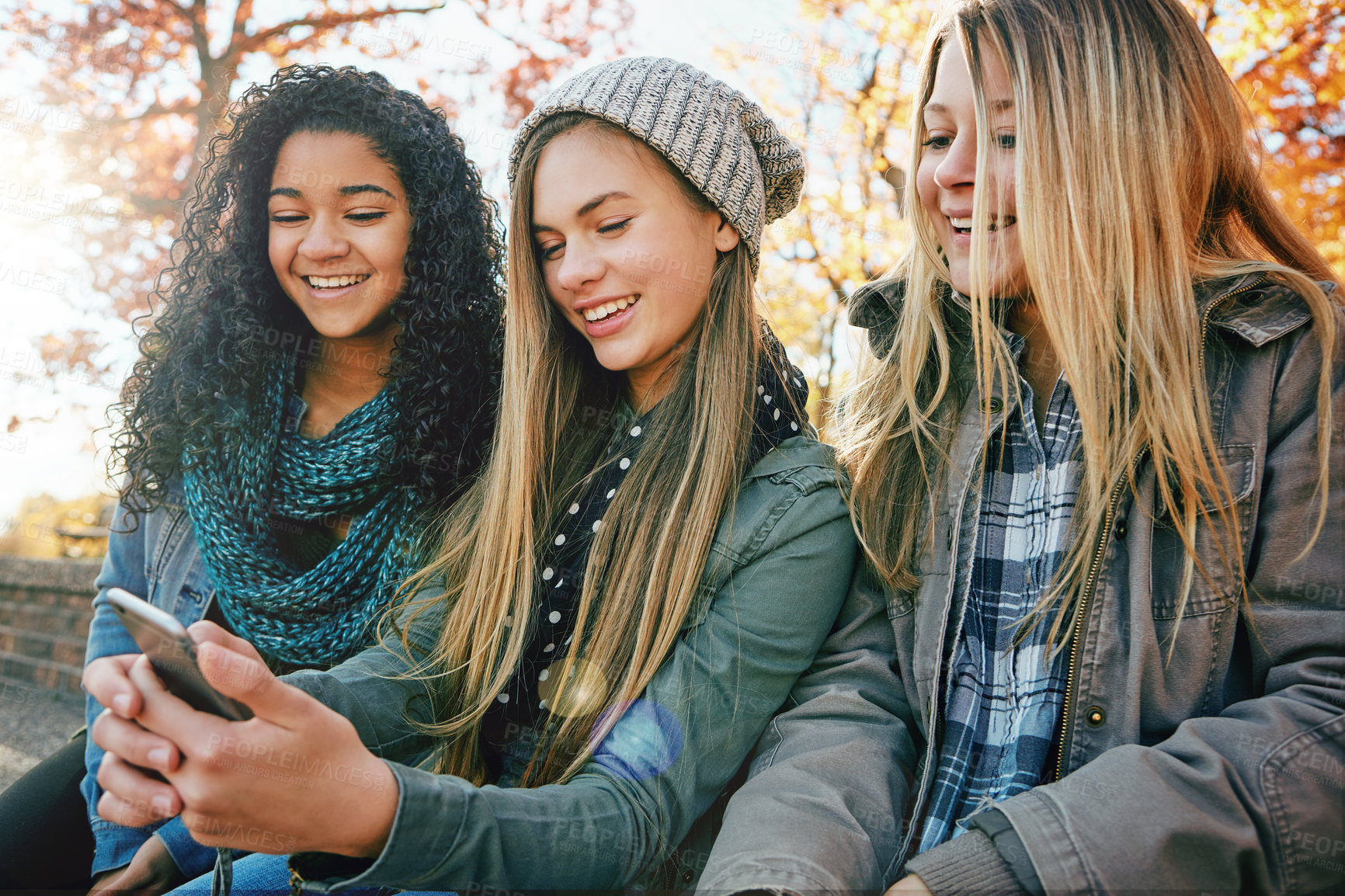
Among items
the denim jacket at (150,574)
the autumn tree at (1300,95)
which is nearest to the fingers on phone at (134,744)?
the denim jacket at (150,574)

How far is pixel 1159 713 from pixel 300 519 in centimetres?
218

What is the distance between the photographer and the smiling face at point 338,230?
8.07ft

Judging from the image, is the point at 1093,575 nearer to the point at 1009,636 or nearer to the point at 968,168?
the point at 1009,636

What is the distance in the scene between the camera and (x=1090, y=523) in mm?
1727

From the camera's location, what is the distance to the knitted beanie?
2.12 meters

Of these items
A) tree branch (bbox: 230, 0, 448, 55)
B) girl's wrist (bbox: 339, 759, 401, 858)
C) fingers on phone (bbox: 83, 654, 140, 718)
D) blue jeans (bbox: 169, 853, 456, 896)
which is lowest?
blue jeans (bbox: 169, 853, 456, 896)

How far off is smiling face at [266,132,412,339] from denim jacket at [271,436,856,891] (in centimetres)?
94

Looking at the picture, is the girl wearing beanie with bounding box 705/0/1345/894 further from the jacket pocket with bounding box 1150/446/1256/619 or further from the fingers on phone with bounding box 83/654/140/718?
the fingers on phone with bounding box 83/654/140/718

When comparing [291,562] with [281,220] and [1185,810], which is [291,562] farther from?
[1185,810]

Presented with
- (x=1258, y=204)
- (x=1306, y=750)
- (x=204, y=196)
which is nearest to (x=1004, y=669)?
(x=1306, y=750)

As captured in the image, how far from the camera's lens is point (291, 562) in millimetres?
2566

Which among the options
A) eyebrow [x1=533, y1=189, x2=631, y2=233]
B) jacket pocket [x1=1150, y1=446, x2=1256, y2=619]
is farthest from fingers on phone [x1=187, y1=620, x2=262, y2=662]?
jacket pocket [x1=1150, y1=446, x2=1256, y2=619]

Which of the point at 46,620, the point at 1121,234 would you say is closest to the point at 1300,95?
the point at 1121,234

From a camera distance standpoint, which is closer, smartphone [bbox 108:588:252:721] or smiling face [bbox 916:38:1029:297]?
smartphone [bbox 108:588:252:721]
